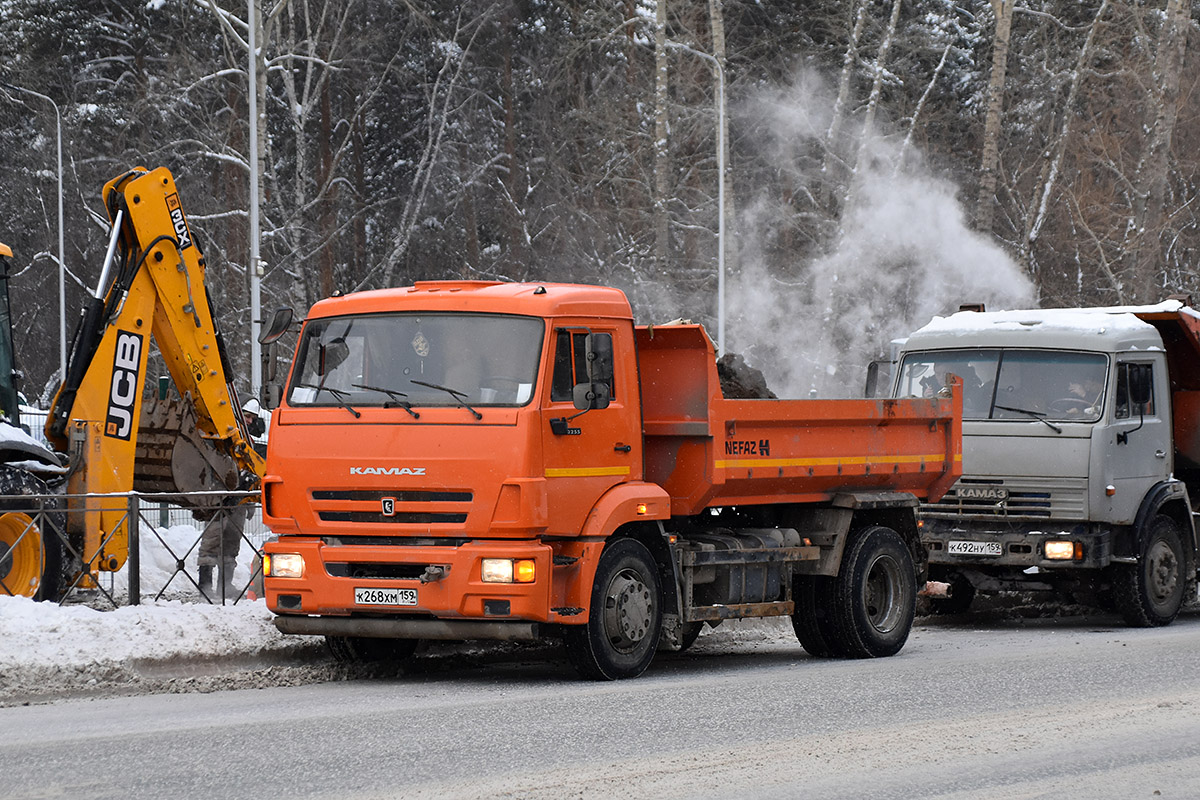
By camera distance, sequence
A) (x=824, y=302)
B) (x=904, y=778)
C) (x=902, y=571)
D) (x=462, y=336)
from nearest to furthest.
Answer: (x=904, y=778) → (x=462, y=336) → (x=902, y=571) → (x=824, y=302)

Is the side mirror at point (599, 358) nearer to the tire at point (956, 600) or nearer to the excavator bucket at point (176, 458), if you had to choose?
the excavator bucket at point (176, 458)

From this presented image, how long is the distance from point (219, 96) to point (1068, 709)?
33.3 meters

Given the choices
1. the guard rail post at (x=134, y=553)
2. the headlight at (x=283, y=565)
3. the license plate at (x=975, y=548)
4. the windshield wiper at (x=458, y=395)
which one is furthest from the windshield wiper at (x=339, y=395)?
the license plate at (x=975, y=548)

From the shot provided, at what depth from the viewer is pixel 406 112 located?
42.8 metres

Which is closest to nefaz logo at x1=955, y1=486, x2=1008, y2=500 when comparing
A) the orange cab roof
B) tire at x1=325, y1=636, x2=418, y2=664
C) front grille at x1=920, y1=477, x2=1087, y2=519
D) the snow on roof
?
front grille at x1=920, y1=477, x2=1087, y2=519

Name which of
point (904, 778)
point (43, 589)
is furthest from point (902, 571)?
point (43, 589)

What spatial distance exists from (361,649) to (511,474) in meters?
2.34

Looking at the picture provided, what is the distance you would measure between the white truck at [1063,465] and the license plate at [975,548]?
0.01 meters

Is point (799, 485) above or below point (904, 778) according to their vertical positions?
above

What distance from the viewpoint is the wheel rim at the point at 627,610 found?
1098 centimetres

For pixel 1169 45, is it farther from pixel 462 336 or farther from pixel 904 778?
pixel 904 778

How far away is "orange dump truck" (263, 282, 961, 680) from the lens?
1044cm

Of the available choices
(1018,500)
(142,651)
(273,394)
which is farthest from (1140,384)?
(142,651)

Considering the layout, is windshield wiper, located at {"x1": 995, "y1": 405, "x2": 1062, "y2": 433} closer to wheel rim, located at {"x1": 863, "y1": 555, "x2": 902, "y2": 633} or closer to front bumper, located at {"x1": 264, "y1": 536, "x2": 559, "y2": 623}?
wheel rim, located at {"x1": 863, "y1": 555, "x2": 902, "y2": 633}
